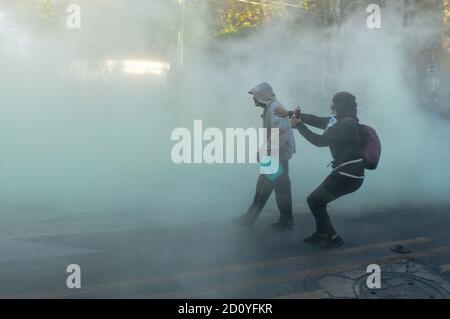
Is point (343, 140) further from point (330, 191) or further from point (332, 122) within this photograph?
point (330, 191)

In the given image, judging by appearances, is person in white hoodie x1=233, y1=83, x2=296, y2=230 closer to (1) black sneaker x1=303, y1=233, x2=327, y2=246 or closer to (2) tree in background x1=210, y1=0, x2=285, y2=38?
(1) black sneaker x1=303, y1=233, x2=327, y2=246

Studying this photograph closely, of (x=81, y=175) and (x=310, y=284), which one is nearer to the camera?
(x=310, y=284)

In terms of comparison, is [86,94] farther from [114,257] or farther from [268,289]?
[268,289]

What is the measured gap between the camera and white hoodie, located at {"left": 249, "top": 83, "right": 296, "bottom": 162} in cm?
398

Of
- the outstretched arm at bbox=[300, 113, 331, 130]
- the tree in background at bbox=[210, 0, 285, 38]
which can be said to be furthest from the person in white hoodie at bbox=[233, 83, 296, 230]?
the tree in background at bbox=[210, 0, 285, 38]

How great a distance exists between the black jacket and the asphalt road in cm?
72

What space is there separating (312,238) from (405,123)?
362 centimetres

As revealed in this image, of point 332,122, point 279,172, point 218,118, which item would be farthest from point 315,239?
point 218,118

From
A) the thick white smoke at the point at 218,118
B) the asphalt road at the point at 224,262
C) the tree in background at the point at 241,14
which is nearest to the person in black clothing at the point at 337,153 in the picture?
the asphalt road at the point at 224,262

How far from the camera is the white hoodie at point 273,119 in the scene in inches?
157

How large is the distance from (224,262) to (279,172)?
3.79 feet

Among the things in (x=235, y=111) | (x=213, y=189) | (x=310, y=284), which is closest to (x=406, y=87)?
(x=235, y=111)
